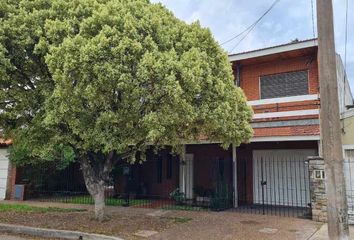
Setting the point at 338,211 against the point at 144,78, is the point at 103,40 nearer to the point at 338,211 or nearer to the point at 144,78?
the point at 144,78

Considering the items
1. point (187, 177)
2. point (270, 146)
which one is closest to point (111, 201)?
point (187, 177)

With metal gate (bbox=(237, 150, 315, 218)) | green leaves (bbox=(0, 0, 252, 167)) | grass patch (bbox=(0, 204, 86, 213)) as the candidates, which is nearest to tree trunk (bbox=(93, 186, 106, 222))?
green leaves (bbox=(0, 0, 252, 167))

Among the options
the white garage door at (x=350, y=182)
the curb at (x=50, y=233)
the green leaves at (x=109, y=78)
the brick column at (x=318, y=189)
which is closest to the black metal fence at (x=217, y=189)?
the brick column at (x=318, y=189)

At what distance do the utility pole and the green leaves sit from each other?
329cm

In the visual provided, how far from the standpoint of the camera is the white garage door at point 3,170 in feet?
59.6

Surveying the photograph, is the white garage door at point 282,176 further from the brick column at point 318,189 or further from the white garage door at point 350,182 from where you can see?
the brick column at point 318,189

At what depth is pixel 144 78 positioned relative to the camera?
337 inches

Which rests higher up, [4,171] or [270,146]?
[270,146]

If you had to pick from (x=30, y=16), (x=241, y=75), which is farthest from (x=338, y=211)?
(x=241, y=75)

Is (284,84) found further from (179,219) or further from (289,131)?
(179,219)

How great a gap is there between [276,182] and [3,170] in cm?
1362

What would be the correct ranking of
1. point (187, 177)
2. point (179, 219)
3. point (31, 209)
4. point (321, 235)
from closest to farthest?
point (321, 235) < point (179, 219) < point (31, 209) < point (187, 177)

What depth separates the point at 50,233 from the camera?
9.99m

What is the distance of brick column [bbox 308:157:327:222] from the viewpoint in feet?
36.4
